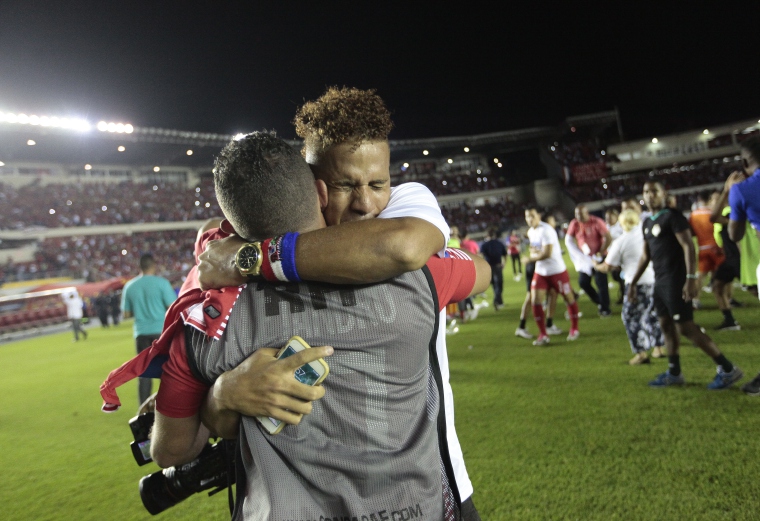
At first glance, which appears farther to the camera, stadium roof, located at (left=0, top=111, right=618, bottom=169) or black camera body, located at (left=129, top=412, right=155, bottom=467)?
stadium roof, located at (left=0, top=111, right=618, bottom=169)

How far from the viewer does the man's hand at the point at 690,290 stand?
499cm

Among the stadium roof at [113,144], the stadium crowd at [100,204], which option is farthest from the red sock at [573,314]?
the stadium crowd at [100,204]

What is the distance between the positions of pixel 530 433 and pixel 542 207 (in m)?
47.4

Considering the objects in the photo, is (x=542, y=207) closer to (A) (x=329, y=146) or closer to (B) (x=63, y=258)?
(B) (x=63, y=258)

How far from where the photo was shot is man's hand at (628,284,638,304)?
6.21 m

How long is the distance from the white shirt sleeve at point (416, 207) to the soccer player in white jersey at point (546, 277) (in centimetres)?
708

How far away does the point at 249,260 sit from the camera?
1236 millimetres

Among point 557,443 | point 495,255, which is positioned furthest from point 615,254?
point 495,255

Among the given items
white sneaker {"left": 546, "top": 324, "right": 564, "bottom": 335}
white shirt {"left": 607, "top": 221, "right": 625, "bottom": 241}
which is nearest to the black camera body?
white sneaker {"left": 546, "top": 324, "right": 564, "bottom": 335}

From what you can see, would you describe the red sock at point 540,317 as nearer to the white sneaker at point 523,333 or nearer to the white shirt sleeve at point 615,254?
the white sneaker at point 523,333

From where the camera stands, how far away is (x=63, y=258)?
105 feet

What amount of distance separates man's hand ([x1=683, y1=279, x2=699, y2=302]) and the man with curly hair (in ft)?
14.7

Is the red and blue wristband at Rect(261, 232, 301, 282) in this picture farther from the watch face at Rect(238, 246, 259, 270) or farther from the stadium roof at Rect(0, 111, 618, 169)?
the stadium roof at Rect(0, 111, 618, 169)

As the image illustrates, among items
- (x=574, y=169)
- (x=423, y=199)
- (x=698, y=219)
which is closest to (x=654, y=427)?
(x=423, y=199)
